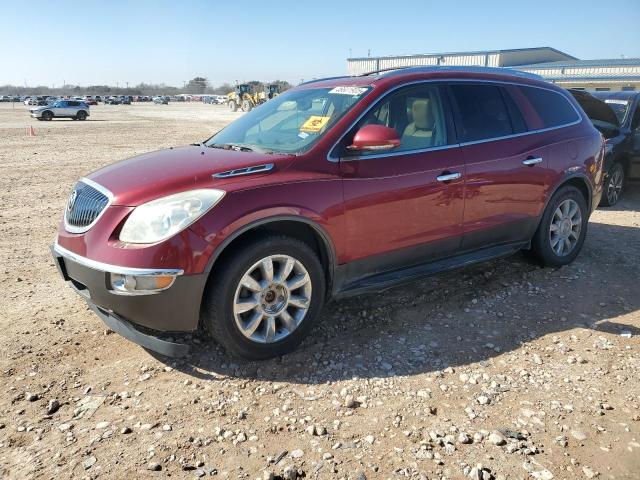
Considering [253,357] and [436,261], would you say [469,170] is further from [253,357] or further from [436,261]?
[253,357]

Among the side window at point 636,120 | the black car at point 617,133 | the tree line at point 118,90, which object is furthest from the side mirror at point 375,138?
the tree line at point 118,90

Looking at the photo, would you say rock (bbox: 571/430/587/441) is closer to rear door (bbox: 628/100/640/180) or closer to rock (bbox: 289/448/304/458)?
rock (bbox: 289/448/304/458)

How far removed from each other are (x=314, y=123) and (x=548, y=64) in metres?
47.7

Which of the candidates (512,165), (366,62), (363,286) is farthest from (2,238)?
(366,62)

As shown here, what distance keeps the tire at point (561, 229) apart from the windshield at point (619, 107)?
423 cm

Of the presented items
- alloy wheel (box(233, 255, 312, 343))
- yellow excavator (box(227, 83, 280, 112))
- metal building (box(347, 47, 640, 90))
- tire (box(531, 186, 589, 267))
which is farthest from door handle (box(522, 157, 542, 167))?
yellow excavator (box(227, 83, 280, 112))

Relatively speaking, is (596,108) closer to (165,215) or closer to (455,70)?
(455,70)

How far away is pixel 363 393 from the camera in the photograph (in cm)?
318

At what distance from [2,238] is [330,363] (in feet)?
16.4

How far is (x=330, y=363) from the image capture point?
139 inches

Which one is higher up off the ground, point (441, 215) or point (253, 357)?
point (441, 215)

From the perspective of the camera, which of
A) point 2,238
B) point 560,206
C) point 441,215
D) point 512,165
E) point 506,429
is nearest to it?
point 506,429

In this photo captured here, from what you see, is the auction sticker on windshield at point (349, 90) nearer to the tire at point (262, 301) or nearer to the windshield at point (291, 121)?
the windshield at point (291, 121)

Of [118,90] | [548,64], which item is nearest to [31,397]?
[548,64]
